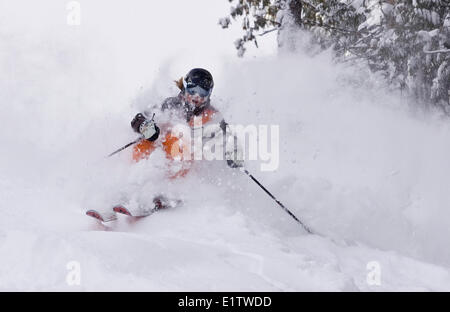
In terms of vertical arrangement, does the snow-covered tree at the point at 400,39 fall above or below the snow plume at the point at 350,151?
above

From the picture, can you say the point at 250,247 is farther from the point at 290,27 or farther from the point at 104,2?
the point at 104,2

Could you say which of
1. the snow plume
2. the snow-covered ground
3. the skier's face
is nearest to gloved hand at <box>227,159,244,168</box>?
the snow-covered ground

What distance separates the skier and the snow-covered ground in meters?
0.17

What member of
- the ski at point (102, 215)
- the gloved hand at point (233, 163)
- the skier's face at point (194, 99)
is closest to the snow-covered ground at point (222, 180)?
the ski at point (102, 215)

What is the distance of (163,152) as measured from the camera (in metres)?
5.43

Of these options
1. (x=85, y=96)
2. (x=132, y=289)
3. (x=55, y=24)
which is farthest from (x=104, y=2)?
(x=132, y=289)

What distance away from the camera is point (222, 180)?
566cm

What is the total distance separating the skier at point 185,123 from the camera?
5.29 m

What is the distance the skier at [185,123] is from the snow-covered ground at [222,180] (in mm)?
165

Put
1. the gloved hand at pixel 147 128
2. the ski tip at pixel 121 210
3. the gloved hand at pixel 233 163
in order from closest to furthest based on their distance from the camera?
the ski tip at pixel 121 210
the gloved hand at pixel 147 128
the gloved hand at pixel 233 163

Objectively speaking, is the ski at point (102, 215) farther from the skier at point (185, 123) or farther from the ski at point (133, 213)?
the skier at point (185, 123)

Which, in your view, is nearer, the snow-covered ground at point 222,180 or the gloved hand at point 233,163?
the snow-covered ground at point 222,180

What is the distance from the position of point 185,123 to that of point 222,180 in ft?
2.67

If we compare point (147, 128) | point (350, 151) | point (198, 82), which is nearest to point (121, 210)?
point (147, 128)
